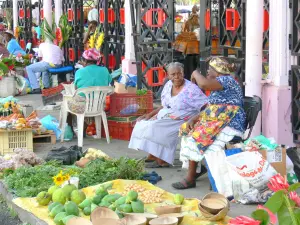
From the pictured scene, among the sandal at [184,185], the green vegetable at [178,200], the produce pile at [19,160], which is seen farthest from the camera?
the produce pile at [19,160]

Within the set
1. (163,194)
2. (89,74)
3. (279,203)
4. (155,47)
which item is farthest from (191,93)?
(155,47)

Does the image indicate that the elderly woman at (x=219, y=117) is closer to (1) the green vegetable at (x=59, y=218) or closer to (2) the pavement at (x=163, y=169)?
(2) the pavement at (x=163, y=169)

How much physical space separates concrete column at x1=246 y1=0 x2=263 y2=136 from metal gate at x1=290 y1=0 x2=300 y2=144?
0.49 m

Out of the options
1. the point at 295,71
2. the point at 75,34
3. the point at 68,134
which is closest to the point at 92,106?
the point at 68,134

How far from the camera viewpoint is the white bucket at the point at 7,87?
15430 mm

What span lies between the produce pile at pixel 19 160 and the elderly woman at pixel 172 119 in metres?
1.18

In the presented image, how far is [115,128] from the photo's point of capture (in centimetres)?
1078

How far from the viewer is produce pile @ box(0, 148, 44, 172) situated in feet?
27.1

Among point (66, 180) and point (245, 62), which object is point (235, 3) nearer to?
point (245, 62)

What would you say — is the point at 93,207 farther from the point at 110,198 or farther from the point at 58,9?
the point at 58,9

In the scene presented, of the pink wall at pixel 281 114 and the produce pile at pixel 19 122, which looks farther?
the produce pile at pixel 19 122

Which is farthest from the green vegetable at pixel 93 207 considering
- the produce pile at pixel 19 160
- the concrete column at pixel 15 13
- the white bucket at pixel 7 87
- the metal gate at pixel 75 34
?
the concrete column at pixel 15 13

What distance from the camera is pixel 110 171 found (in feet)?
25.1

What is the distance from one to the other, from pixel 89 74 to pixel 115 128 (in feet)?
3.06
